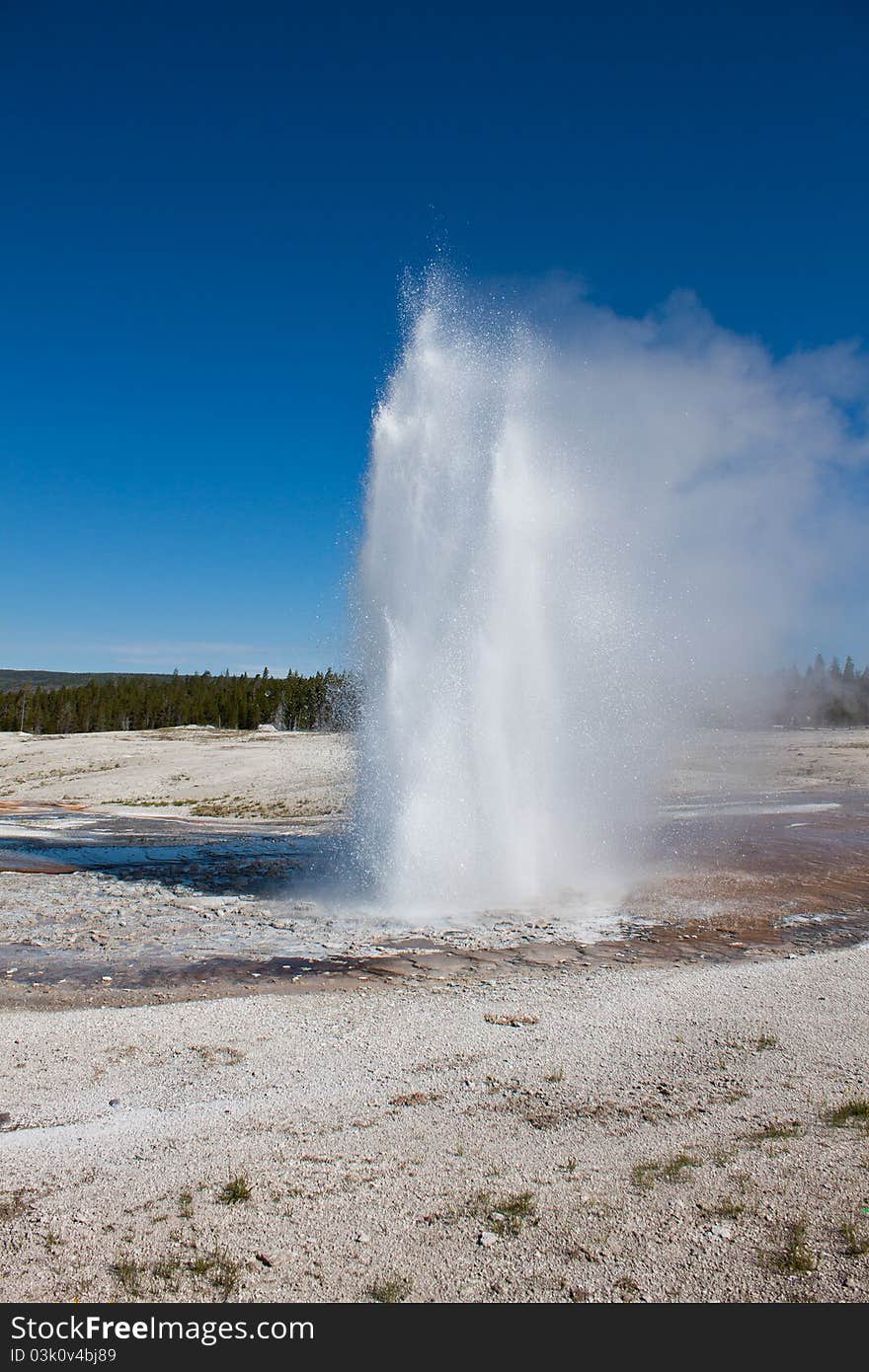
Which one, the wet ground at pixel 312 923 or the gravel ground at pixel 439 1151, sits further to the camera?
the wet ground at pixel 312 923

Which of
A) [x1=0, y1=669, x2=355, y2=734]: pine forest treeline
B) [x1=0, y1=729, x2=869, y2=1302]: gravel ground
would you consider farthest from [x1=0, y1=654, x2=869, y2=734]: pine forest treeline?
[x1=0, y1=729, x2=869, y2=1302]: gravel ground

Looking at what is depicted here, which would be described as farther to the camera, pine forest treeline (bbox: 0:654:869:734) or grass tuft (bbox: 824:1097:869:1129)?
pine forest treeline (bbox: 0:654:869:734)

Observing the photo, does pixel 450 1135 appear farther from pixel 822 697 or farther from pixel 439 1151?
pixel 822 697

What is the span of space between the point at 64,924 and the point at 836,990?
489 inches

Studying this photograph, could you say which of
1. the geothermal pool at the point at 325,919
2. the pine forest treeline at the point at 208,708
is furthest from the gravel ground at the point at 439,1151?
the pine forest treeline at the point at 208,708

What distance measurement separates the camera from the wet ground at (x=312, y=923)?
41.0ft

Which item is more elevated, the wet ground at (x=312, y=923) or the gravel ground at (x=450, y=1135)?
the gravel ground at (x=450, y=1135)

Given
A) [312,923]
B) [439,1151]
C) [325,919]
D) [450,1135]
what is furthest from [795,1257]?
[325,919]

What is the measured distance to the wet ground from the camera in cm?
1251

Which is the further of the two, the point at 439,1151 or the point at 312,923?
the point at 312,923

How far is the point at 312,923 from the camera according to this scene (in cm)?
1574

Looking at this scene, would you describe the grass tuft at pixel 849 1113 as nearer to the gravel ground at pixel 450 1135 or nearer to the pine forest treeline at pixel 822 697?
the gravel ground at pixel 450 1135

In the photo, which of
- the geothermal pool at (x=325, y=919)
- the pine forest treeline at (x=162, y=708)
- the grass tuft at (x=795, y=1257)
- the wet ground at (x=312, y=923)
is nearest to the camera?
the grass tuft at (x=795, y=1257)

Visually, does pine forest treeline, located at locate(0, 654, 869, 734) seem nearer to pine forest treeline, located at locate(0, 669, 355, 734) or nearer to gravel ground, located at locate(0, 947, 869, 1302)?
pine forest treeline, located at locate(0, 669, 355, 734)
